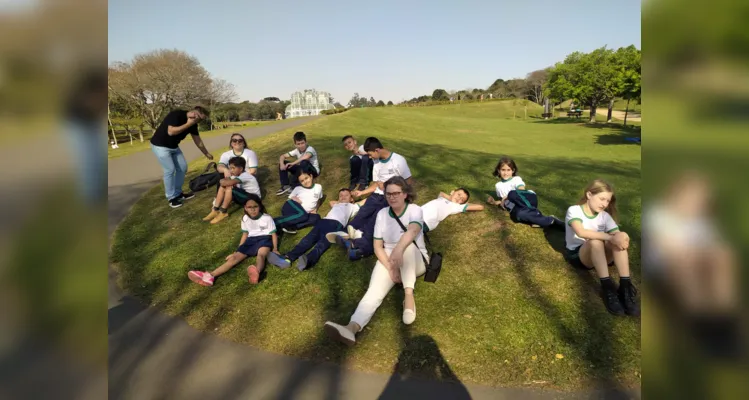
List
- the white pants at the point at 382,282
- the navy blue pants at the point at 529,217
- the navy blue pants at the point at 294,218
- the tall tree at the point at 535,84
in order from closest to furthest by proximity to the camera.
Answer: the white pants at the point at 382,282
the navy blue pants at the point at 529,217
the navy blue pants at the point at 294,218
the tall tree at the point at 535,84

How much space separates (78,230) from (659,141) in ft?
3.11

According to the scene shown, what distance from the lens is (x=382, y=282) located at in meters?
4.40

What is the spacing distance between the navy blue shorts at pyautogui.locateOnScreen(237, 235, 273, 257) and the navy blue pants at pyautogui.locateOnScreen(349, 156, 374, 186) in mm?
3325

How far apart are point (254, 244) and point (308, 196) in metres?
1.83

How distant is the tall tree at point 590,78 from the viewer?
3716cm

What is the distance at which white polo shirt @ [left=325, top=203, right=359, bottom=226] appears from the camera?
249 inches

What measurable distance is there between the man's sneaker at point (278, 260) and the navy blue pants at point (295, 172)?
3.23 meters

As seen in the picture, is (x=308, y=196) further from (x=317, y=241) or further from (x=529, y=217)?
(x=529, y=217)

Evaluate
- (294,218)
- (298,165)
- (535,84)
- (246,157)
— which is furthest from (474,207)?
(535,84)

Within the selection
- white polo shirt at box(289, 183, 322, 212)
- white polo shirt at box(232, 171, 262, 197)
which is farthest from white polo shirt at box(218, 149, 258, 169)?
white polo shirt at box(289, 183, 322, 212)

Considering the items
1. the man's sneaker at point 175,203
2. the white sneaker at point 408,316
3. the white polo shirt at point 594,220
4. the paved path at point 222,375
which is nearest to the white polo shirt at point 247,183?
the man's sneaker at point 175,203

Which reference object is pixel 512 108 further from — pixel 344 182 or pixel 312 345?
pixel 312 345

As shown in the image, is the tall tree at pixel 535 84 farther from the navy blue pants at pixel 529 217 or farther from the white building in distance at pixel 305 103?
the navy blue pants at pixel 529 217

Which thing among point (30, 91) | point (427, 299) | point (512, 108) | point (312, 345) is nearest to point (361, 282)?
point (427, 299)
